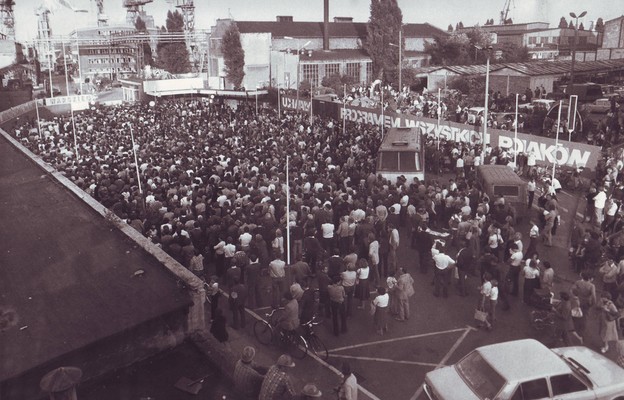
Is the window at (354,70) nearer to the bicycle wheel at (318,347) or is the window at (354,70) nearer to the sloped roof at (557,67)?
the sloped roof at (557,67)

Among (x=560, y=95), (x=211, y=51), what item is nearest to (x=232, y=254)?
(x=560, y=95)

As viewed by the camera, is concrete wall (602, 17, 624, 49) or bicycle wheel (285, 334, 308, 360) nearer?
bicycle wheel (285, 334, 308, 360)

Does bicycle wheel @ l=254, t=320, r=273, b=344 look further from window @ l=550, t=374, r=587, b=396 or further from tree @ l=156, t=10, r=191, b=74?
tree @ l=156, t=10, r=191, b=74

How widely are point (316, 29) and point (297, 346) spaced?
68010 millimetres

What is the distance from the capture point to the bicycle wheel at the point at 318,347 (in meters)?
10.3

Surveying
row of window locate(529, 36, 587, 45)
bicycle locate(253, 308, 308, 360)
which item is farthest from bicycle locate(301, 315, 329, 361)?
row of window locate(529, 36, 587, 45)

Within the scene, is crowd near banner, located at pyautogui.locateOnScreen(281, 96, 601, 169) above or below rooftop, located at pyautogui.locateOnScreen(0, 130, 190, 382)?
above

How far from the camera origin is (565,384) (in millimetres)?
7734

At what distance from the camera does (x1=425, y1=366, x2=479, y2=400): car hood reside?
25.7ft

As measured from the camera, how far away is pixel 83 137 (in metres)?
29.0

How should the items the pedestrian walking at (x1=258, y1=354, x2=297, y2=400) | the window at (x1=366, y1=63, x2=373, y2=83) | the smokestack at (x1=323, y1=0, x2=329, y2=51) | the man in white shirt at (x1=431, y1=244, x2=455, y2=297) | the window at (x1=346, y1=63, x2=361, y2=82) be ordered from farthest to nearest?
the smokestack at (x1=323, y1=0, x2=329, y2=51)
the window at (x1=366, y1=63, x2=373, y2=83)
the window at (x1=346, y1=63, x2=361, y2=82)
the man in white shirt at (x1=431, y1=244, x2=455, y2=297)
the pedestrian walking at (x1=258, y1=354, x2=297, y2=400)

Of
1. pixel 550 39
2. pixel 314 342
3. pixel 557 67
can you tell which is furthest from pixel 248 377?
pixel 550 39

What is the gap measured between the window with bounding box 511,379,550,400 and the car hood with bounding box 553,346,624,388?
0.97m

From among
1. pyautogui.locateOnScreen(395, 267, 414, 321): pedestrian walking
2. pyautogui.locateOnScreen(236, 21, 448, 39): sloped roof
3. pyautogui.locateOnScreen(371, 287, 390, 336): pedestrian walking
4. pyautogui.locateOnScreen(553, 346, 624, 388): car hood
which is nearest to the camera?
pyautogui.locateOnScreen(553, 346, 624, 388): car hood
